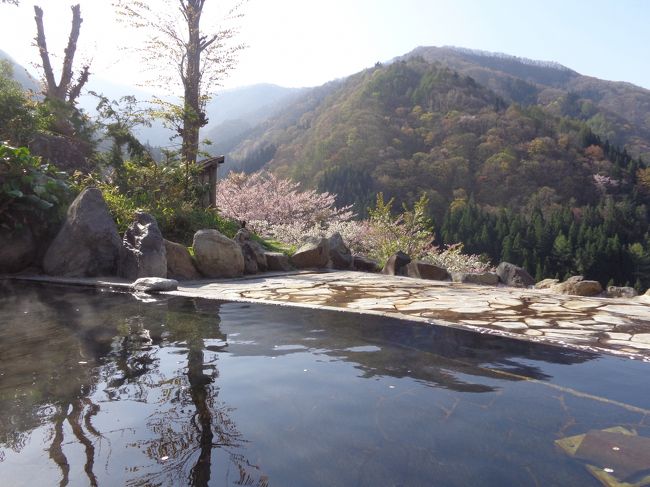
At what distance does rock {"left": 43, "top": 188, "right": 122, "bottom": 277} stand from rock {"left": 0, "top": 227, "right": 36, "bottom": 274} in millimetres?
302

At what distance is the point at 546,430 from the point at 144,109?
39.3 ft

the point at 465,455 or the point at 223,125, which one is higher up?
the point at 223,125

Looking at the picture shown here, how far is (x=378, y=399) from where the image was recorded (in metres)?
2.27

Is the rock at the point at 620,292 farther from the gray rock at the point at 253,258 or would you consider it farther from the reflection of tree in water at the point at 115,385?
the reflection of tree in water at the point at 115,385

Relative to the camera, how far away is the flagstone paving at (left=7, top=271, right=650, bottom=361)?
3.45m

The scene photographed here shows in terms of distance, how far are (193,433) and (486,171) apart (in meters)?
43.5

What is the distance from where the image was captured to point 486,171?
42031 mm

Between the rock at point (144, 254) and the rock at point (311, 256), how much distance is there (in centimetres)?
255

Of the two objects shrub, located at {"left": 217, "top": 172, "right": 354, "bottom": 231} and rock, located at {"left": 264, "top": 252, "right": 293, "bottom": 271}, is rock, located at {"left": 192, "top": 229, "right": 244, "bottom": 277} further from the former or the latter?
shrub, located at {"left": 217, "top": 172, "right": 354, "bottom": 231}

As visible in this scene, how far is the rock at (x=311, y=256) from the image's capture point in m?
8.30

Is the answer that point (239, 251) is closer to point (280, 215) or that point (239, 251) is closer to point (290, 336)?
point (290, 336)

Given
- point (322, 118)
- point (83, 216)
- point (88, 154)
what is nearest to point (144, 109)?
point (88, 154)

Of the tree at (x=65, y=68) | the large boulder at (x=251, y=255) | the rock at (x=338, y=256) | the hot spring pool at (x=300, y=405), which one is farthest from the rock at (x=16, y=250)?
the tree at (x=65, y=68)

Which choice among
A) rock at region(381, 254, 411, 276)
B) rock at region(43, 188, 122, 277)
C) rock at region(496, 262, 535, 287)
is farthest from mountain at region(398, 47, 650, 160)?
rock at region(43, 188, 122, 277)
